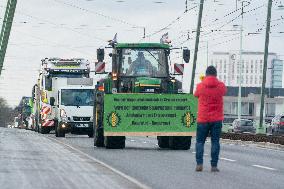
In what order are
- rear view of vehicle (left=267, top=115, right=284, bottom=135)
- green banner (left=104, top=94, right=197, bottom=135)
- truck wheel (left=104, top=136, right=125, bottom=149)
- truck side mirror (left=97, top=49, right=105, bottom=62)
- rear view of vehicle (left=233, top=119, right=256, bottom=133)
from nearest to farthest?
green banner (left=104, top=94, right=197, bottom=135)
truck wheel (left=104, top=136, right=125, bottom=149)
truck side mirror (left=97, top=49, right=105, bottom=62)
rear view of vehicle (left=267, top=115, right=284, bottom=135)
rear view of vehicle (left=233, top=119, right=256, bottom=133)

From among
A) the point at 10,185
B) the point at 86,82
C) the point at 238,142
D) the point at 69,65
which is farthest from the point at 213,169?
the point at 69,65

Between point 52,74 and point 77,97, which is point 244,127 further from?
point 77,97

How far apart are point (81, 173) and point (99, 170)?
36.6 inches

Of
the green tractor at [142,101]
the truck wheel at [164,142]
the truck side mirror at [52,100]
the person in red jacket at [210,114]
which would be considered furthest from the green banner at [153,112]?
the truck side mirror at [52,100]

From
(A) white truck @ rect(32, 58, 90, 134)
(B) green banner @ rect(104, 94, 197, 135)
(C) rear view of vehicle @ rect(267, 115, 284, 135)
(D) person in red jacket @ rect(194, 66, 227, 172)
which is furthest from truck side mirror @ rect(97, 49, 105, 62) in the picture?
(C) rear view of vehicle @ rect(267, 115, 284, 135)

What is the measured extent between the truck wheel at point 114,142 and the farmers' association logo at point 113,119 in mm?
448

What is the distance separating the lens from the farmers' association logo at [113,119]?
24047mm

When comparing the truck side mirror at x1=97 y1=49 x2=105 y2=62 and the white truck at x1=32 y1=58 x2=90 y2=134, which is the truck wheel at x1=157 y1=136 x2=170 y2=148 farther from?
the white truck at x1=32 y1=58 x2=90 y2=134

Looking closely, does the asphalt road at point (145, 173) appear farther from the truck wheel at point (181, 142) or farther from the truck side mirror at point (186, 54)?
the truck side mirror at point (186, 54)

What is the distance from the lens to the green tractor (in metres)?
24.2

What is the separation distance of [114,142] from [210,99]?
31.1ft

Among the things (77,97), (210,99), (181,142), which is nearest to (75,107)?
(77,97)

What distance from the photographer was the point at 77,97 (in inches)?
1635

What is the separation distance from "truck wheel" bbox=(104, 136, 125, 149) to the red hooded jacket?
30.2 ft
